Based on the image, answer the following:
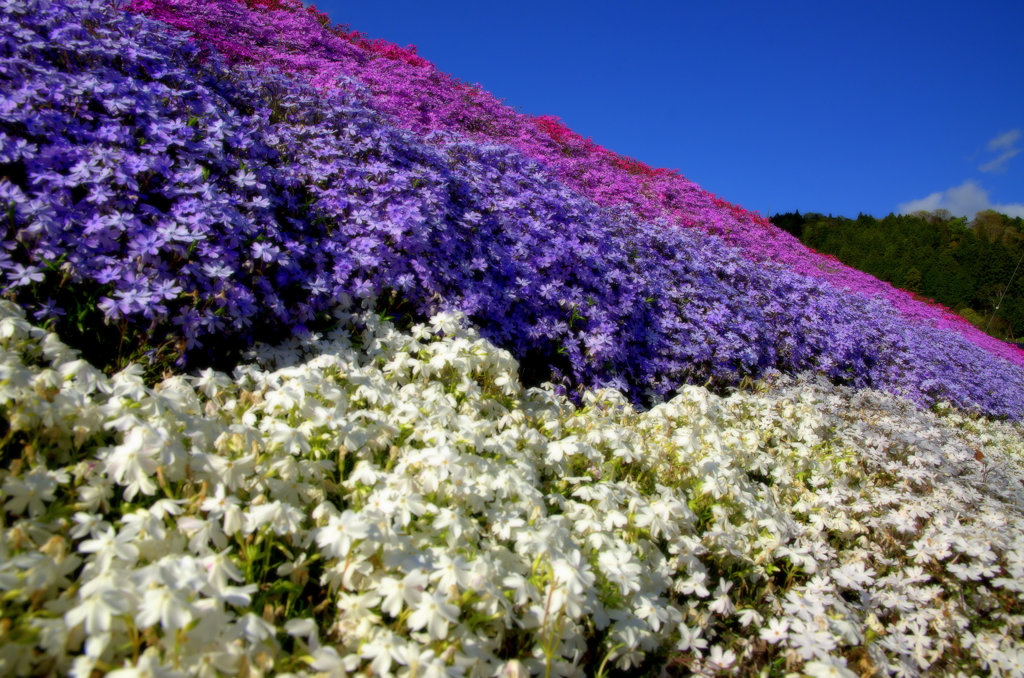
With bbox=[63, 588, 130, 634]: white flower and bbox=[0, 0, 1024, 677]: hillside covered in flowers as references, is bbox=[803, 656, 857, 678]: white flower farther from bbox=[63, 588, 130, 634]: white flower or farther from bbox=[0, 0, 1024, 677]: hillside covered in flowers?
bbox=[63, 588, 130, 634]: white flower

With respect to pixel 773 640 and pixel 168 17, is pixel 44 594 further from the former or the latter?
pixel 168 17

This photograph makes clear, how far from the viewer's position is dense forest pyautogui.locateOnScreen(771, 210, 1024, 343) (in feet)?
122

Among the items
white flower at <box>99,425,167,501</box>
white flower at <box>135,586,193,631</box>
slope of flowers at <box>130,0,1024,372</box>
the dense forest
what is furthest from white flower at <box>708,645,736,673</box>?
the dense forest

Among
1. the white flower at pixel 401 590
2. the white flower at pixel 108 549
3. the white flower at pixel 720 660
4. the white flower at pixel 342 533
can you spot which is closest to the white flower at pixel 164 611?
the white flower at pixel 108 549

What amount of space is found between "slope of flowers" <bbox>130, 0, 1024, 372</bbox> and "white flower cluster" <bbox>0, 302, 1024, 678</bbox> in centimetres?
653

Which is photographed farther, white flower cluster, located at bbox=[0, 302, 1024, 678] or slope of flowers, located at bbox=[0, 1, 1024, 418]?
slope of flowers, located at bbox=[0, 1, 1024, 418]

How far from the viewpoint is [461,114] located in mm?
12375

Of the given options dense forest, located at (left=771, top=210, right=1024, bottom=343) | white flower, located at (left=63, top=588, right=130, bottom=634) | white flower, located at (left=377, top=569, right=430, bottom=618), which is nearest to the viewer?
white flower, located at (left=63, top=588, right=130, bottom=634)

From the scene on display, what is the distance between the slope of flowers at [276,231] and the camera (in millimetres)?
3398

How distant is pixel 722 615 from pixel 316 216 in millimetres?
4416

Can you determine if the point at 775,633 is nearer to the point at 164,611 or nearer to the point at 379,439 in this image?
the point at 379,439

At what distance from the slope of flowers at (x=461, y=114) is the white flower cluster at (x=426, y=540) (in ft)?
21.4

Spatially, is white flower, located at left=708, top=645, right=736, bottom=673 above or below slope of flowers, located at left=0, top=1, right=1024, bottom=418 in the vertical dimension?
below

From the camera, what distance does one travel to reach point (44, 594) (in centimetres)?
163
